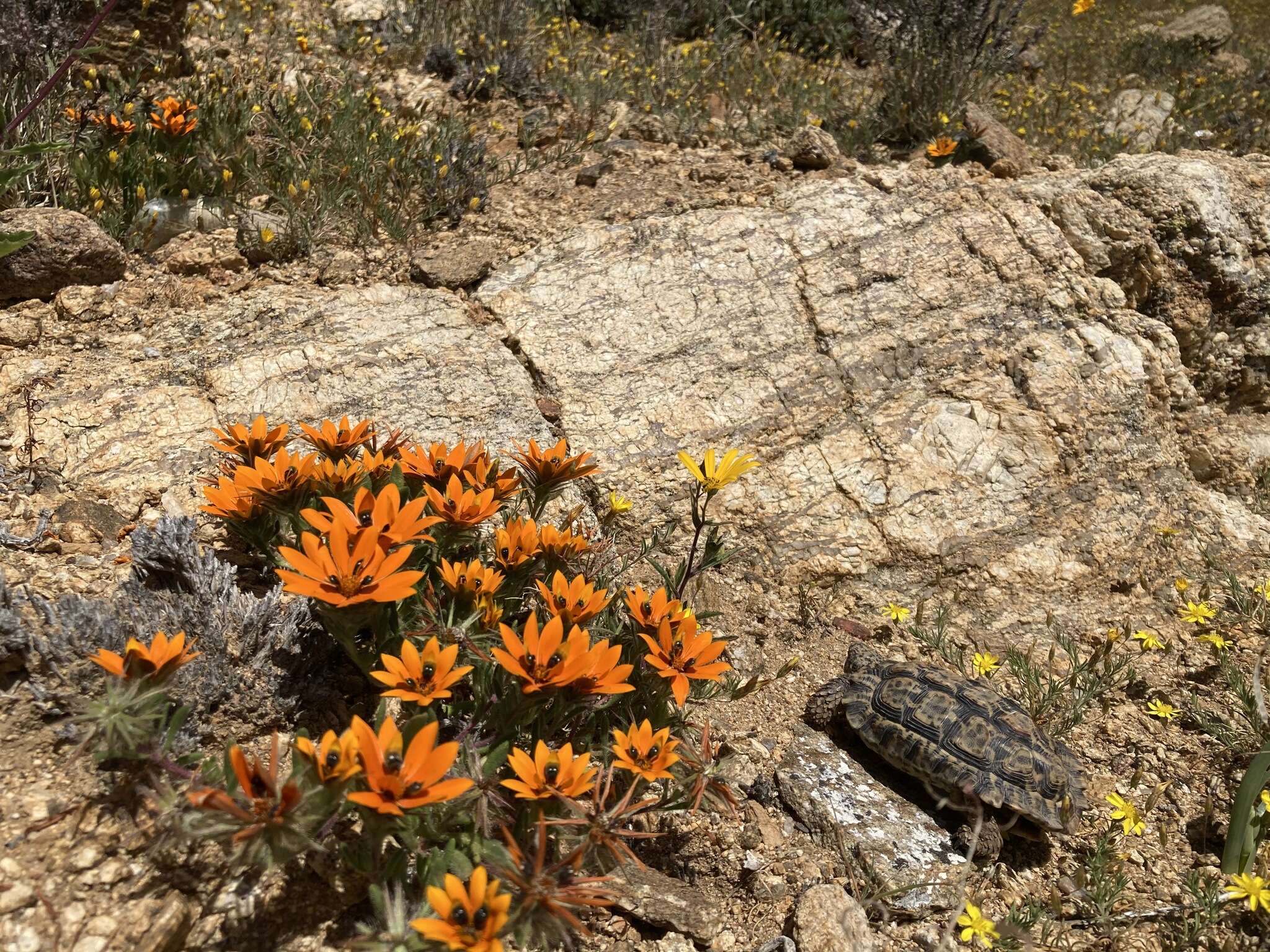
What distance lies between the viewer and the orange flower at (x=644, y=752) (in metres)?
2.02

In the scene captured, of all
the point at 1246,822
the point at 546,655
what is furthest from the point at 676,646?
the point at 1246,822

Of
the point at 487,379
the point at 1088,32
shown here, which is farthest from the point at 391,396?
the point at 1088,32

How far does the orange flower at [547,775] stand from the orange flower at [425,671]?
9.0 inches

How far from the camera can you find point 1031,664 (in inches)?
135

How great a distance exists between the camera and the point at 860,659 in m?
3.12

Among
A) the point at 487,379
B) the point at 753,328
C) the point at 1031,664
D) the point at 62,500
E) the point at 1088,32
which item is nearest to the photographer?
the point at 62,500

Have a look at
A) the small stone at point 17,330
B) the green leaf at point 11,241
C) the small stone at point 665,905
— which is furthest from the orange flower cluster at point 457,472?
the small stone at point 17,330

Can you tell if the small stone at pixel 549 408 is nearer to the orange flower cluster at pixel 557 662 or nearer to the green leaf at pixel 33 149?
the orange flower cluster at pixel 557 662

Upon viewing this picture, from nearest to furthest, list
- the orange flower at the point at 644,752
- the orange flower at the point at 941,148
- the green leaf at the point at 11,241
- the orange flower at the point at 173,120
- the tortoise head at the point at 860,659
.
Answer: the orange flower at the point at 644,752 < the green leaf at the point at 11,241 < the tortoise head at the point at 860,659 < the orange flower at the point at 173,120 < the orange flower at the point at 941,148

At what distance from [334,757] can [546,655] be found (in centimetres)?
53

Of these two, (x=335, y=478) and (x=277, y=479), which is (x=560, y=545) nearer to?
(x=335, y=478)

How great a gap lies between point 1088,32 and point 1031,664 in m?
9.83

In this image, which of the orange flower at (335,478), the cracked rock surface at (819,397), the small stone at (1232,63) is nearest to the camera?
the orange flower at (335,478)

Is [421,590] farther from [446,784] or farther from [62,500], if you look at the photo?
[62,500]
